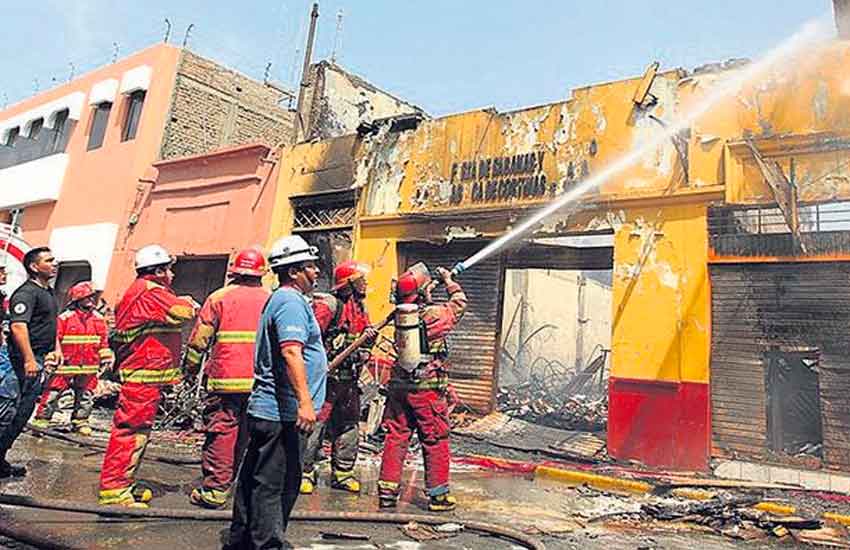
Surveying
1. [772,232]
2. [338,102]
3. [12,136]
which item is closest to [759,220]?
[772,232]

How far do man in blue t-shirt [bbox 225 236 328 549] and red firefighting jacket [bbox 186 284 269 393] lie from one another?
1.35 metres

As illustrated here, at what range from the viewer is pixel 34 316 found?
510cm

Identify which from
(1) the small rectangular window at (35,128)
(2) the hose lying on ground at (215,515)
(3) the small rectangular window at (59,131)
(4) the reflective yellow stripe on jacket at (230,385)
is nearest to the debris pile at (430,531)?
(2) the hose lying on ground at (215,515)

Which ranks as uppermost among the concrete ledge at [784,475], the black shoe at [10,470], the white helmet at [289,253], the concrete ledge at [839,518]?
the white helmet at [289,253]

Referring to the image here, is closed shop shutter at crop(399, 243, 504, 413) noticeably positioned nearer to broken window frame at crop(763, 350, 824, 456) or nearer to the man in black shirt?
broken window frame at crop(763, 350, 824, 456)

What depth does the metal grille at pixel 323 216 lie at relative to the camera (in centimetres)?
1295

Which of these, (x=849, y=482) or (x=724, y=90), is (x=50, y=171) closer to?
(x=724, y=90)

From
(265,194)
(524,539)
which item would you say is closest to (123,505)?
(524,539)

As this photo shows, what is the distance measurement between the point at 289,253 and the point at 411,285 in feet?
6.69

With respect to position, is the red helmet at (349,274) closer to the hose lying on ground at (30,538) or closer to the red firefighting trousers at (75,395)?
the hose lying on ground at (30,538)

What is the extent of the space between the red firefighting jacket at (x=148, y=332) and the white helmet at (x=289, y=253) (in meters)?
1.55

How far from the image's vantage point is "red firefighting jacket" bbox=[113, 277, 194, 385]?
4551mm

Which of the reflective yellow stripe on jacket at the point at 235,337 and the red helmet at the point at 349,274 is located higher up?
the red helmet at the point at 349,274

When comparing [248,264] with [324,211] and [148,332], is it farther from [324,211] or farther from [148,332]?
[324,211]
